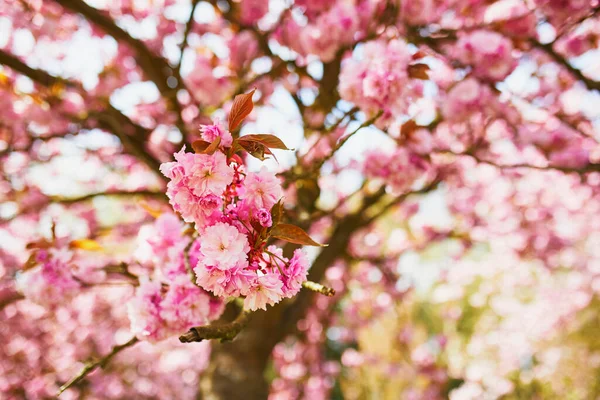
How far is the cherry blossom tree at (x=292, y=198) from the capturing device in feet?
3.73

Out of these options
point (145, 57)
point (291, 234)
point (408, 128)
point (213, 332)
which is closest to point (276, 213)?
point (291, 234)

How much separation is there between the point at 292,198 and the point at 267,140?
1.33 meters

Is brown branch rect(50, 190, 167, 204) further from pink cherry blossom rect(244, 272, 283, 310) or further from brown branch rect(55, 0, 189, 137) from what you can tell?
pink cherry blossom rect(244, 272, 283, 310)

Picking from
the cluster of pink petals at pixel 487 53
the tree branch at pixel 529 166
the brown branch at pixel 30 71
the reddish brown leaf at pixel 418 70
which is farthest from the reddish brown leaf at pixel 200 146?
the brown branch at pixel 30 71

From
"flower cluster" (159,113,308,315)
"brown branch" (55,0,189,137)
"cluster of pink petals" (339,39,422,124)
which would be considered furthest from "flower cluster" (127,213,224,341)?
"brown branch" (55,0,189,137)

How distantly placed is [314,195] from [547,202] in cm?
370

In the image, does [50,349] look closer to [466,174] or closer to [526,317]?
[466,174]

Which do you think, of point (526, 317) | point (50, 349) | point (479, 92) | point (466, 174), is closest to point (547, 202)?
point (466, 174)

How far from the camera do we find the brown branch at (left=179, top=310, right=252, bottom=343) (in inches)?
33.0

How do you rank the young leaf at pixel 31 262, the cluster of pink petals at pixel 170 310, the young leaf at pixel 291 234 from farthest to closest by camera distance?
the young leaf at pixel 31 262, the cluster of pink petals at pixel 170 310, the young leaf at pixel 291 234

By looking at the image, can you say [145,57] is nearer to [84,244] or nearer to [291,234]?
[84,244]

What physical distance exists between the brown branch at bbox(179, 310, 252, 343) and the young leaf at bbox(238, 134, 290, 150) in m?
0.38

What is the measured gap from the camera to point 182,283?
114 cm

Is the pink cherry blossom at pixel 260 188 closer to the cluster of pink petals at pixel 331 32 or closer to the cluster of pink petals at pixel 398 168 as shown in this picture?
the cluster of pink petals at pixel 398 168
